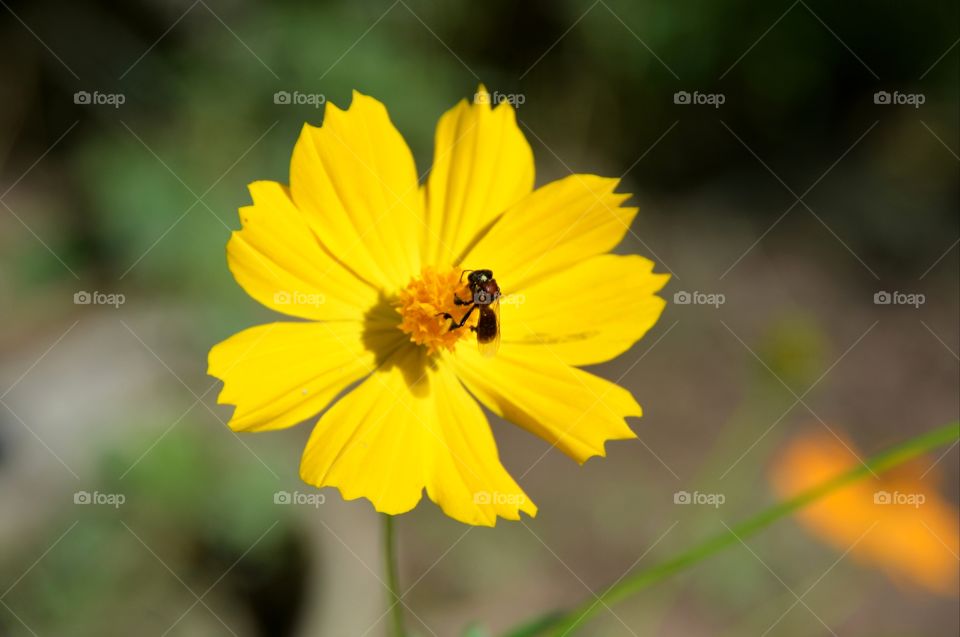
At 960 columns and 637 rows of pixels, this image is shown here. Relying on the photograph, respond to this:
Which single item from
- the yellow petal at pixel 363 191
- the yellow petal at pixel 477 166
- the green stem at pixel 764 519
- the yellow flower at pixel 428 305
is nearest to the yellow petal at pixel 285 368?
the yellow flower at pixel 428 305

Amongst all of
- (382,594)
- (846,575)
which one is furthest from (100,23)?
(846,575)

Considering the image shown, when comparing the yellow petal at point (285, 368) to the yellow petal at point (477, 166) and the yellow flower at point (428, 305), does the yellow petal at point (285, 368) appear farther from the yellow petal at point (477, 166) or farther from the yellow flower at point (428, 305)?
the yellow petal at point (477, 166)

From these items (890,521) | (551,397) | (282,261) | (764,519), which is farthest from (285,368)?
(890,521)

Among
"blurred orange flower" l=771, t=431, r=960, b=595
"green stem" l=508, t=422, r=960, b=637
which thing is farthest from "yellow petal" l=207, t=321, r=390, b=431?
"blurred orange flower" l=771, t=431, r=960, b=595

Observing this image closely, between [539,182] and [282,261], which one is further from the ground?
[539,182]

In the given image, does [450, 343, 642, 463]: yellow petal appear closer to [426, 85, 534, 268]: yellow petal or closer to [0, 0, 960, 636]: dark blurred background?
[426, 85, 534, 268]: yellow petal

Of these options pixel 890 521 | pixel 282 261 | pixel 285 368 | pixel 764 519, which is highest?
pixel 890 521

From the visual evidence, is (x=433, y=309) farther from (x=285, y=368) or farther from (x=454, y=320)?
(x=285, y=368)
